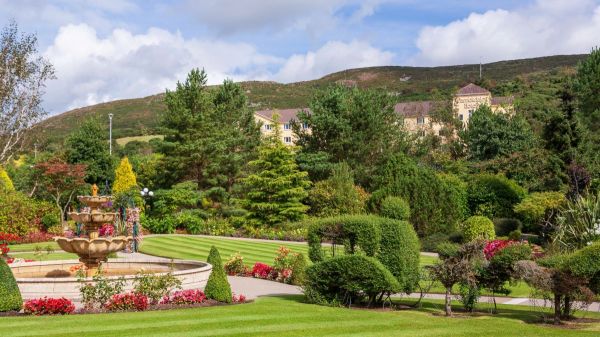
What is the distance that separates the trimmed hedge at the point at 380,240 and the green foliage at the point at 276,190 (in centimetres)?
2329

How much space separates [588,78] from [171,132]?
3435 centimetres

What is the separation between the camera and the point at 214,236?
3894 centimetres

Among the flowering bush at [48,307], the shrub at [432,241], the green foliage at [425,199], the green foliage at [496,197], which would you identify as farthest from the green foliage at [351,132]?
the flowering bush at [48,307]

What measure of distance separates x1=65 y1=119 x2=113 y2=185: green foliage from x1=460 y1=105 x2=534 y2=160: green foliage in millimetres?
33629

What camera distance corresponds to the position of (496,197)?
137 ft

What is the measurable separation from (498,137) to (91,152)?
120 feet

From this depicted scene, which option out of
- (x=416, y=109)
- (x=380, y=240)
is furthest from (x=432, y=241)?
(x=416, y=109)

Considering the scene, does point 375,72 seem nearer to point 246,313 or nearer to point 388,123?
point 388,123

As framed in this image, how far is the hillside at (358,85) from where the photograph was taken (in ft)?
395

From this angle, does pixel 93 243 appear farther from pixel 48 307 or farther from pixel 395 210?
pixel 395 210

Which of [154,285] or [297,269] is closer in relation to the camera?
[154,285]

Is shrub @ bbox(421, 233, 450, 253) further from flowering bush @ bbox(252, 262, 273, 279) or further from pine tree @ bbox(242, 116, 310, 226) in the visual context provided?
flowering bush @ bbox(252, 262, 273, 279)

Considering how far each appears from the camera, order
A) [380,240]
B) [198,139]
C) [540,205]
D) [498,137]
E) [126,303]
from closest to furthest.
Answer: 1. [126,303]
2. [380,240]
3. [540,205]
4. [198,139]
5. [498,137]

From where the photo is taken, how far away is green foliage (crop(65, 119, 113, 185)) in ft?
171
